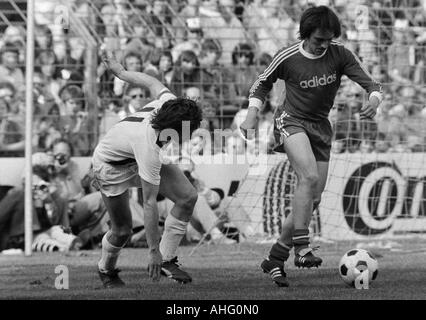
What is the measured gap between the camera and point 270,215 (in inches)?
587

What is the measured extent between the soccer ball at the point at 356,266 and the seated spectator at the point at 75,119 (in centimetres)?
681

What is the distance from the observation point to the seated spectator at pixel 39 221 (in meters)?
14.0

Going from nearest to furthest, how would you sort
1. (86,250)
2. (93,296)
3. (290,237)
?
(93,296) < (290,237) < (86,250)

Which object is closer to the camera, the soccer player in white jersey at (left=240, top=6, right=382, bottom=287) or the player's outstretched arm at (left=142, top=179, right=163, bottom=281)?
the player's outstretched arm at (left=142, top=179, right=163, bottom=281)

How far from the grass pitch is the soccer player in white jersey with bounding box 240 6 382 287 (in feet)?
1.78

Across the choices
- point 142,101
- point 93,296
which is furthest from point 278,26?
point 93,296

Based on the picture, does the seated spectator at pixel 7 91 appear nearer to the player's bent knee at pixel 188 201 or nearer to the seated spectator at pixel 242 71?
the seated spectator at pixel 242 71

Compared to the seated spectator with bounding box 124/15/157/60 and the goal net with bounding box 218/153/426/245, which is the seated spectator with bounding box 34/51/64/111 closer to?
the seated spectator with bounding box 124/15/157/60

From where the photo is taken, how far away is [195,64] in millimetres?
16203

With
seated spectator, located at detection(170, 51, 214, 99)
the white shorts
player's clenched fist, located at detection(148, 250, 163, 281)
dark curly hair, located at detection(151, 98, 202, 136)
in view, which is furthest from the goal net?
player's clenched fist, located at detection(148, 250, 163, 281)

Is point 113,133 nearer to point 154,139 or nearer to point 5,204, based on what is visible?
point 154,139

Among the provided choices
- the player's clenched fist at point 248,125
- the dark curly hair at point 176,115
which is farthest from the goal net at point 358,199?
the dark curly hair at point 176,115

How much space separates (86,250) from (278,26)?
18.1 ft

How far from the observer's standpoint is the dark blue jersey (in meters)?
9.38
